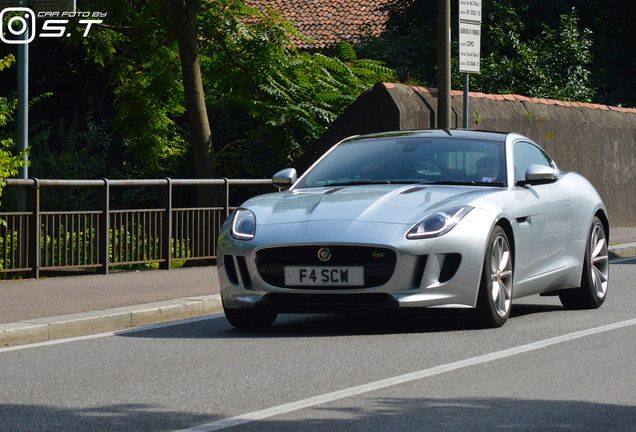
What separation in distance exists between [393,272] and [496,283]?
38.2 inches

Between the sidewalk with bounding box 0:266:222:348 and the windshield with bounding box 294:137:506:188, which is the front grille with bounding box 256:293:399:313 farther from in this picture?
the sidewalk with bounding box 0:266:222:348

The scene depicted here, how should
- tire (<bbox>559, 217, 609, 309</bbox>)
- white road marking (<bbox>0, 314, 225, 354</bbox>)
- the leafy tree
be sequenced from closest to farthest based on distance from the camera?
white road marking (<bbox>0, 314, 225, 354</bbox>) → tire (<bbox>559, 217, 609, 309</bbox>) → the leafy tree

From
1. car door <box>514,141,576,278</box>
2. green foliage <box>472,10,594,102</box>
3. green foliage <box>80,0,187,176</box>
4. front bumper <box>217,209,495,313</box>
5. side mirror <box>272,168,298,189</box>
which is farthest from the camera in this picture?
green foliage <box>472,10,594,102</box>

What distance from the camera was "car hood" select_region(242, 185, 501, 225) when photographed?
28.3 ft

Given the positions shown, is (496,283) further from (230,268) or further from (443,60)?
(443,60)

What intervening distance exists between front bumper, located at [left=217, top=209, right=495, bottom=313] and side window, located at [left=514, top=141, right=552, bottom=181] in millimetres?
1389

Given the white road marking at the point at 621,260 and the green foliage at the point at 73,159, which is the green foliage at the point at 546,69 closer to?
the green foliage at the point at 73,159

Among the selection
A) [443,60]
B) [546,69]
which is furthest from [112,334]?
[546,69]

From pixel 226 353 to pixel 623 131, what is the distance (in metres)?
17.7

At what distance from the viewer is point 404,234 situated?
8453 millimetres

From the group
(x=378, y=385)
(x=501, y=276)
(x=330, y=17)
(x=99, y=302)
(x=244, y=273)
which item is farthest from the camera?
(x=330, y=17)

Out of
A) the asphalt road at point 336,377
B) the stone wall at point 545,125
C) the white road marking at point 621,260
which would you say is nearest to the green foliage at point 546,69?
the stone wall at point 545,125

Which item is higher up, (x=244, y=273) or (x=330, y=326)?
(x=244, y=273)

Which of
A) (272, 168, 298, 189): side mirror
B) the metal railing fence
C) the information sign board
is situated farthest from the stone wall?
(272, 168, 298, 189): side mirror
